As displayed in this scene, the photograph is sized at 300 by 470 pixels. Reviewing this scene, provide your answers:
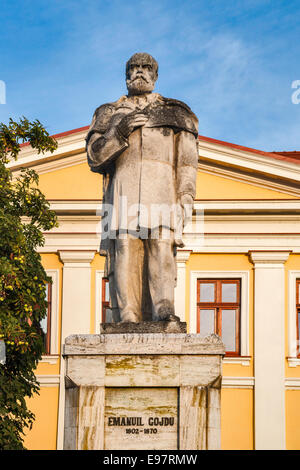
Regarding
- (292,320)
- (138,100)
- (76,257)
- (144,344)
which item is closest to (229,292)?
(292,320)

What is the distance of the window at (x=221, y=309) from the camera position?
24278 millimetres

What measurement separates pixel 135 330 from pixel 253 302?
53.0 ft

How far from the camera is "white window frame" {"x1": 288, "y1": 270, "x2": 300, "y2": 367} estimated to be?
2394 centimetres

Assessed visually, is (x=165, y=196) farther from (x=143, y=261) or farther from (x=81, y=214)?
(x=81, y=214)

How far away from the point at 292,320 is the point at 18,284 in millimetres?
9841

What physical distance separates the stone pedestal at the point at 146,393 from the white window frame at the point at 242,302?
15.9 meters

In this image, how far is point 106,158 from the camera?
A: 8.95 metres

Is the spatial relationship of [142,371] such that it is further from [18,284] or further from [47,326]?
[47,326]

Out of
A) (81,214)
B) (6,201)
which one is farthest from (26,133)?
(81,214)

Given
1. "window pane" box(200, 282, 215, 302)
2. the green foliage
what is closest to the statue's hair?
the green foliage

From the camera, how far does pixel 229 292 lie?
24.7 m

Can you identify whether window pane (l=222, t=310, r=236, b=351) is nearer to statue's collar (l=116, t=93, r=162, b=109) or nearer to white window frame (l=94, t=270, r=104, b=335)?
white window frame (l=94, t=270, r=104, b=335)

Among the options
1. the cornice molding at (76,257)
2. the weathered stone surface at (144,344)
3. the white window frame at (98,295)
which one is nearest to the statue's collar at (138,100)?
the weathered stone surface at (144,344)

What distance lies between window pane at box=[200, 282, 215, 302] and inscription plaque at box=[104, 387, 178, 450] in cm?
1673
